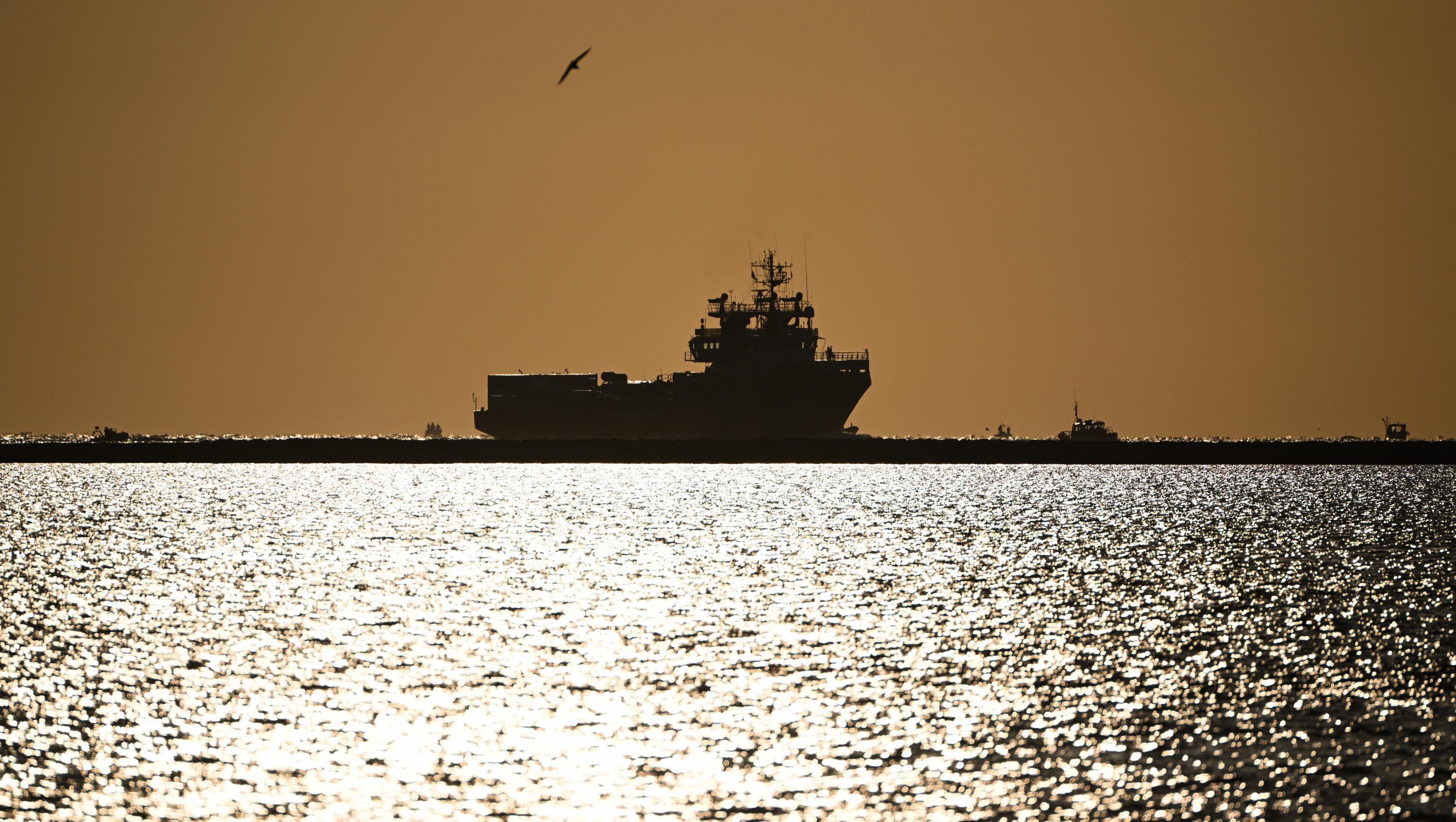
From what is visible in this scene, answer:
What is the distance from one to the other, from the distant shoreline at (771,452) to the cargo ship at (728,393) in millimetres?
2069

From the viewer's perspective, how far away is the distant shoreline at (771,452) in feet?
416

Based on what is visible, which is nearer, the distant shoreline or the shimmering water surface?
the shimmering water surface

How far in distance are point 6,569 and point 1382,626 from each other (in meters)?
39.9

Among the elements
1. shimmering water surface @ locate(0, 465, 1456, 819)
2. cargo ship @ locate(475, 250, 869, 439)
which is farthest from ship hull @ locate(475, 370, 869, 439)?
shimmering water surface @ locate(0, 465, 1456, 819)

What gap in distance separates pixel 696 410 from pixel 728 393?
12.0ft

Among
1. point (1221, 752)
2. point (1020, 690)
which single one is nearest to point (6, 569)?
point (1020, 690)

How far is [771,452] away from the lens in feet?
407

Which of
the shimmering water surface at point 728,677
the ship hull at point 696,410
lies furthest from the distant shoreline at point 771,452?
the shimmering water surface at point 728,677

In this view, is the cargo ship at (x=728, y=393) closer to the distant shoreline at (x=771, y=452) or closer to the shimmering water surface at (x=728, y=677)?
the distant shoreline at (x=771, y=452)

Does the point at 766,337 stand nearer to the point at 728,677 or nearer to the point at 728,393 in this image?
the point at 728,393

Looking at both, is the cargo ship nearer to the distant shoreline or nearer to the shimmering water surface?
the distant shoreline

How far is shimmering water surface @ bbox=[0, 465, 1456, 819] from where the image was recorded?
16406 millimetres

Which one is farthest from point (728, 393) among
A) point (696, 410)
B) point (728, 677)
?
point (728, 677)

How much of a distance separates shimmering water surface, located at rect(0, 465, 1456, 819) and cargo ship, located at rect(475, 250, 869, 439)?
6806 cm
